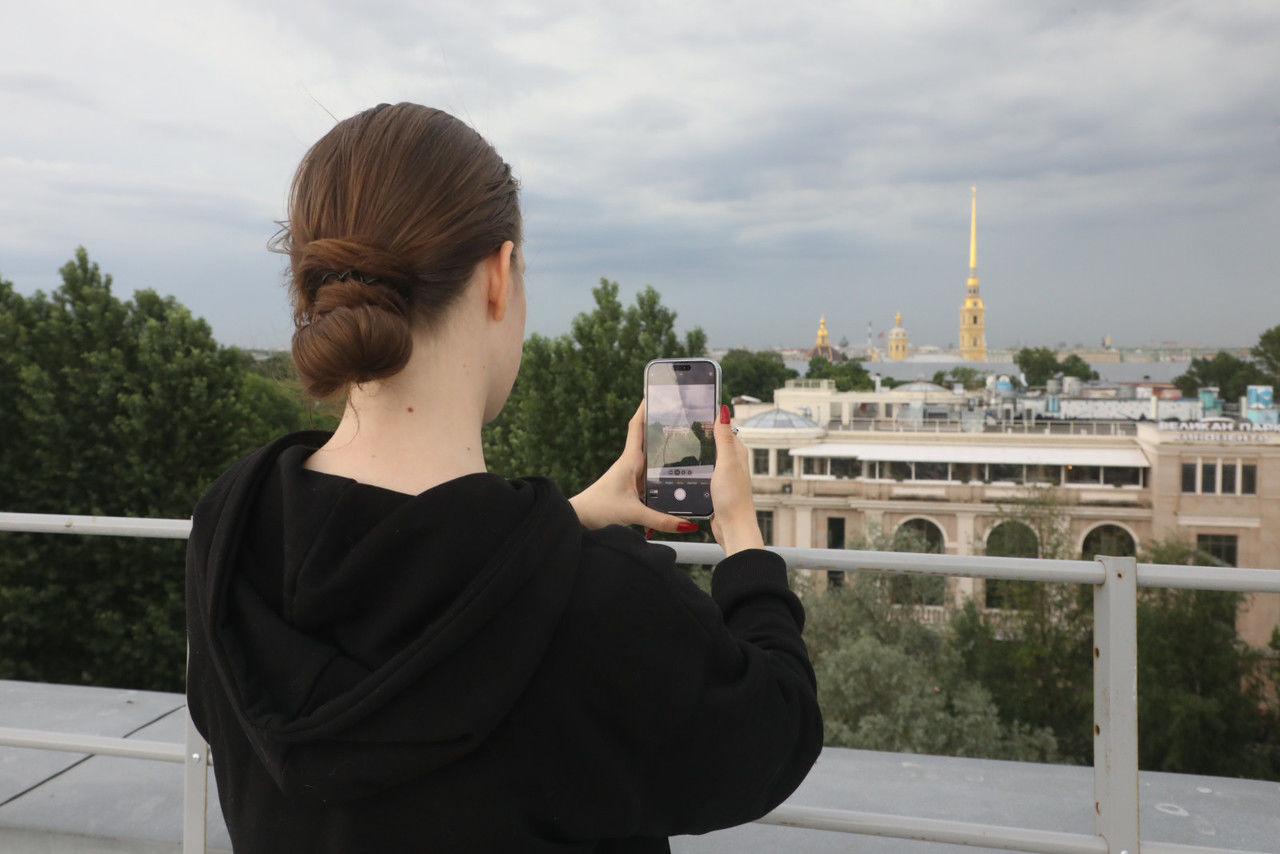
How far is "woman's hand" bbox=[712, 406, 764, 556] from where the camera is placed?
0.94 meters

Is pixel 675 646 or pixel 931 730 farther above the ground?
pixel 675 646

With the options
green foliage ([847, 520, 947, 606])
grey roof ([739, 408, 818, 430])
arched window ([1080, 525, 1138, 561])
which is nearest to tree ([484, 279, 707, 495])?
green foliage ([847, 520, 947, 606])

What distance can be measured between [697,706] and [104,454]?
18.4 meters

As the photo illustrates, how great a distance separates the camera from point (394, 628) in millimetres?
702

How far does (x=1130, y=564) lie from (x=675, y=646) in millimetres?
916

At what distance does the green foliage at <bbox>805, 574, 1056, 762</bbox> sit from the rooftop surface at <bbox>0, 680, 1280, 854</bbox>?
11.7 meters

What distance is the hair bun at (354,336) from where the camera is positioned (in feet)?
2.47

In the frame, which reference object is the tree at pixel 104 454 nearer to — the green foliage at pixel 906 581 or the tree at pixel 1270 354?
the green foliage at pixel 906 581

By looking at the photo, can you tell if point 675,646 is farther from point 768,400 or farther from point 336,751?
point 768,400

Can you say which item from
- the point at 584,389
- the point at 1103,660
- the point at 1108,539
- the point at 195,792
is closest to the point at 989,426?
Result: the point at 1108,539

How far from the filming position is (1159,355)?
364 feet

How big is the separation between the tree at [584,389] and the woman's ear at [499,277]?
22.8 meters

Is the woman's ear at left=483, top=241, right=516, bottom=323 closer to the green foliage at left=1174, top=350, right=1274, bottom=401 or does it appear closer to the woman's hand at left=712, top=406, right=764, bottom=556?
the woman's hand at left=712, top=406, right=764, bottom=556

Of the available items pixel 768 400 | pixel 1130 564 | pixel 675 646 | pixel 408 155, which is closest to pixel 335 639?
pixel 675 646
